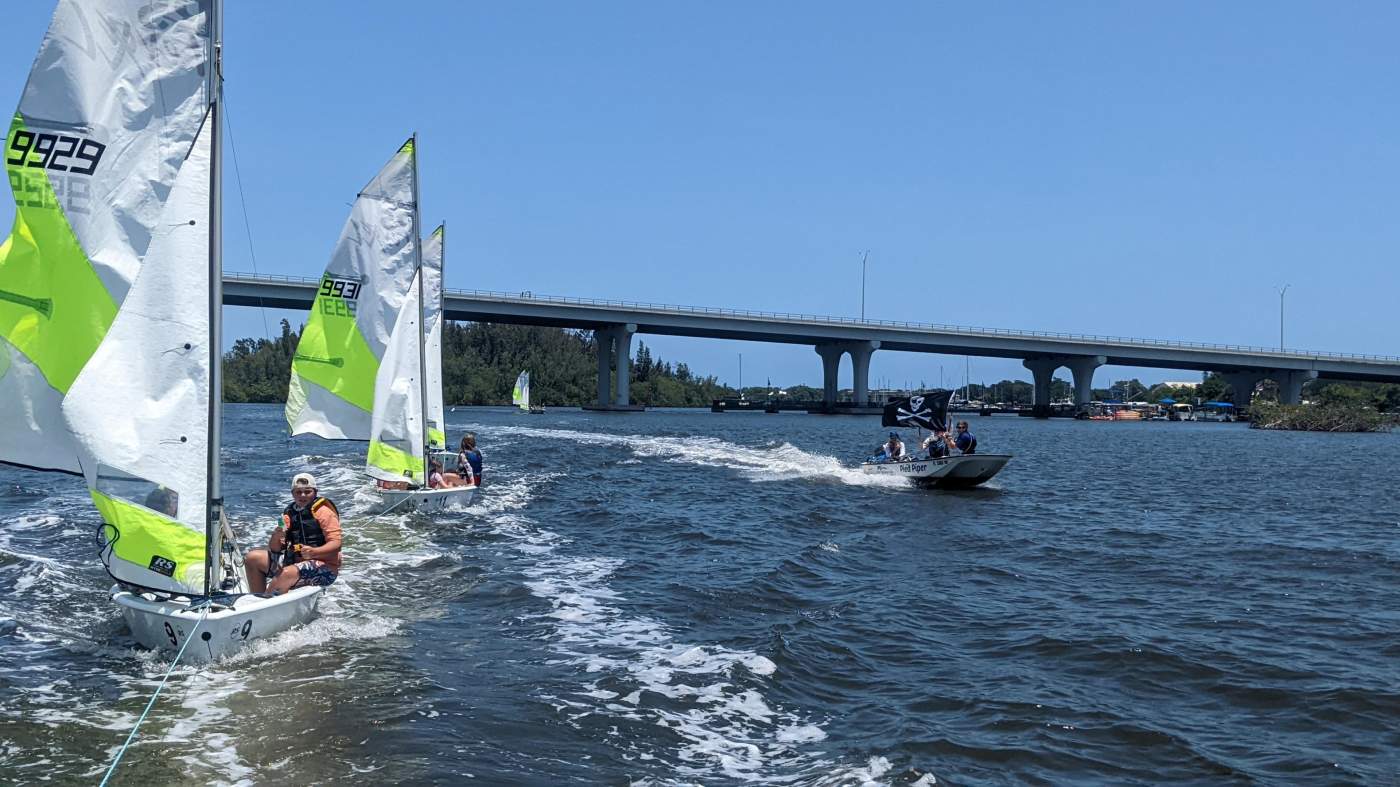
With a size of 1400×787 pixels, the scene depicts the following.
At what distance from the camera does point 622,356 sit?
113 meters

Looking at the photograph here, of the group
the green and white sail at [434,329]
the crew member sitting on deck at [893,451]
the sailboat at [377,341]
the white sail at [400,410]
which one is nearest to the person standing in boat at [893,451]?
the crew member sitting on deck at [893,451]

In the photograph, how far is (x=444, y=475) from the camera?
24.2m

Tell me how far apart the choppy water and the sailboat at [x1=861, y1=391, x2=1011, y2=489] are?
7.90 metres

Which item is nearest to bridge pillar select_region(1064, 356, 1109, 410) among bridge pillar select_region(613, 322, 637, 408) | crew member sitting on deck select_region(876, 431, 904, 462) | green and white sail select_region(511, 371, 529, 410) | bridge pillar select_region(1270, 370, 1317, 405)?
bridge pillar select_region(1270, 370, 1317, 405)

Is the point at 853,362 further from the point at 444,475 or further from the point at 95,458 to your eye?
the point at 95,458

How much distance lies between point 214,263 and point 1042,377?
127804 millimetres

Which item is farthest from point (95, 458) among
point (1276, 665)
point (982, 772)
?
point (1276, 665)

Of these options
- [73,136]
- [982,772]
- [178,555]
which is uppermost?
[73,136]

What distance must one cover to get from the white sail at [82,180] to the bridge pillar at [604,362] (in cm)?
10221

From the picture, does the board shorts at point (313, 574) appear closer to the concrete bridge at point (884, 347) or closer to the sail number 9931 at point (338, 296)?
the sail number 9931 at point (338, 296)

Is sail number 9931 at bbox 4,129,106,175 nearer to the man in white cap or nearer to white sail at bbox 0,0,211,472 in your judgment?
white sail at bbox 0,0,211,472

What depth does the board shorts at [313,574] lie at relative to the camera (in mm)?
11888

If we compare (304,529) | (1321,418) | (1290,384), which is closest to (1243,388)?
(1290,384)

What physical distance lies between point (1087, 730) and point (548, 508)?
1793 centimetres
